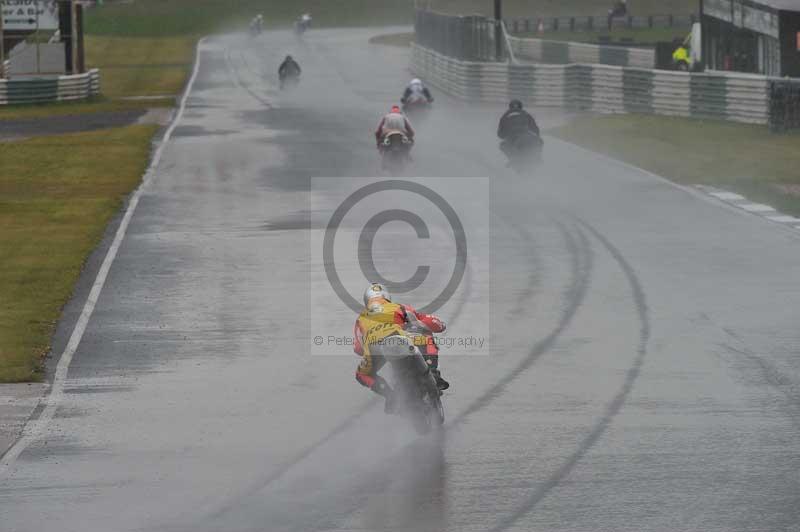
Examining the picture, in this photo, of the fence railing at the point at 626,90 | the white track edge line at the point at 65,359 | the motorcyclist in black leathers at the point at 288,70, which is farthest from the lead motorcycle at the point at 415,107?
the motorcyclist in black leathers at the point at 288,70

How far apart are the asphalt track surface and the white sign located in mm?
31738

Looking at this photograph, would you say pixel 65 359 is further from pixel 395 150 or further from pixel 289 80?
pixel 289 80

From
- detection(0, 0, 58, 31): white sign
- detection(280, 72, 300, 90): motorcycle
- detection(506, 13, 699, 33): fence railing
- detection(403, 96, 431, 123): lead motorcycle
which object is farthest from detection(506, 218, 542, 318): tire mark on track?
detection(506, 13, 699, 33): fence railing

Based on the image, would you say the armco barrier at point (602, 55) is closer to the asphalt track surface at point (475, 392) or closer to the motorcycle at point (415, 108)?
the motorcycle at point (415, 108)

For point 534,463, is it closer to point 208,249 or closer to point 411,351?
point 411,351

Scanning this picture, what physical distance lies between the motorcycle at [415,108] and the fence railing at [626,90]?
229 inches

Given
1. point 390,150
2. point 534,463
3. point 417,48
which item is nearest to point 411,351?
point 534,463

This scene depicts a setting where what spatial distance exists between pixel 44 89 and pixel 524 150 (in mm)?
28140

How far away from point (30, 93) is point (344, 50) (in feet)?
133

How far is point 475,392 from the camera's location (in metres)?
13.0

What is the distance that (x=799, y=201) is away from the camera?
25500 mm

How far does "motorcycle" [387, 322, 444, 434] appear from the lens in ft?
37.1

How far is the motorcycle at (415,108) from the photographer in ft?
142

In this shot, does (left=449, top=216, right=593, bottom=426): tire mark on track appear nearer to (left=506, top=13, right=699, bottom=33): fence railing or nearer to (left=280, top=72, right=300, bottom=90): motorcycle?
(left=280, top=72, right=300, bottom=90): motorcycle
